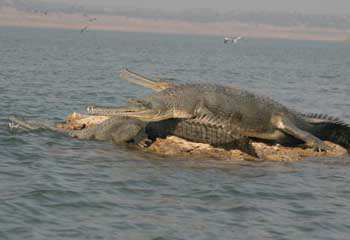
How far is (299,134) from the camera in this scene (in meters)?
17.3

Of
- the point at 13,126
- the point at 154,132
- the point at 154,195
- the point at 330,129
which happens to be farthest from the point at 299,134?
the point at 13,126

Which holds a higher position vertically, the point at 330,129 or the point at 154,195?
the point at 330,129

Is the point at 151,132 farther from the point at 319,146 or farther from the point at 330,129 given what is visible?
the point at 330,129

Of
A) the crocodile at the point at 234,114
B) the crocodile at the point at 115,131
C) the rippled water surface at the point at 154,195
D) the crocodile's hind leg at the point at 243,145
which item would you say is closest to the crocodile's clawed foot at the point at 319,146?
the crocodile at the point at 234,114

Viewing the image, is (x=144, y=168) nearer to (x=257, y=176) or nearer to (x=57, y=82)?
(x=257, y=176)

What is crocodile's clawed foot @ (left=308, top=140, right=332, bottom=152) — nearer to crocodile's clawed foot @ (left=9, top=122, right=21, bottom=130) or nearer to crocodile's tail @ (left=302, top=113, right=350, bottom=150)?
crocodile's tail @ (left=302, top=113, right=350, bottom=150)

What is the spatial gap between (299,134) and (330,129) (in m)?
1.12

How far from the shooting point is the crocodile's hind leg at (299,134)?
56.7 feet

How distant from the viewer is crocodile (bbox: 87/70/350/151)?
666 inches

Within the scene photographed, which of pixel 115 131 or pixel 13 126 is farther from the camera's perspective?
pixel 13 126

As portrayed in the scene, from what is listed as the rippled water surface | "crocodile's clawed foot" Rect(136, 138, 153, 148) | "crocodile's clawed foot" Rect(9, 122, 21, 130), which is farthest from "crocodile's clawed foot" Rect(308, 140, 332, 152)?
"crocodile's clawed foot" Rect(9, 122, 21, 130)

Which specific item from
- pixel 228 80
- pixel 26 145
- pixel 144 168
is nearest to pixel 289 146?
pixel 144 168

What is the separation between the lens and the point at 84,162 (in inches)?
631

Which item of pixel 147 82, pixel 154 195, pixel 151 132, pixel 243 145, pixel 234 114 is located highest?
pixel 147 82
